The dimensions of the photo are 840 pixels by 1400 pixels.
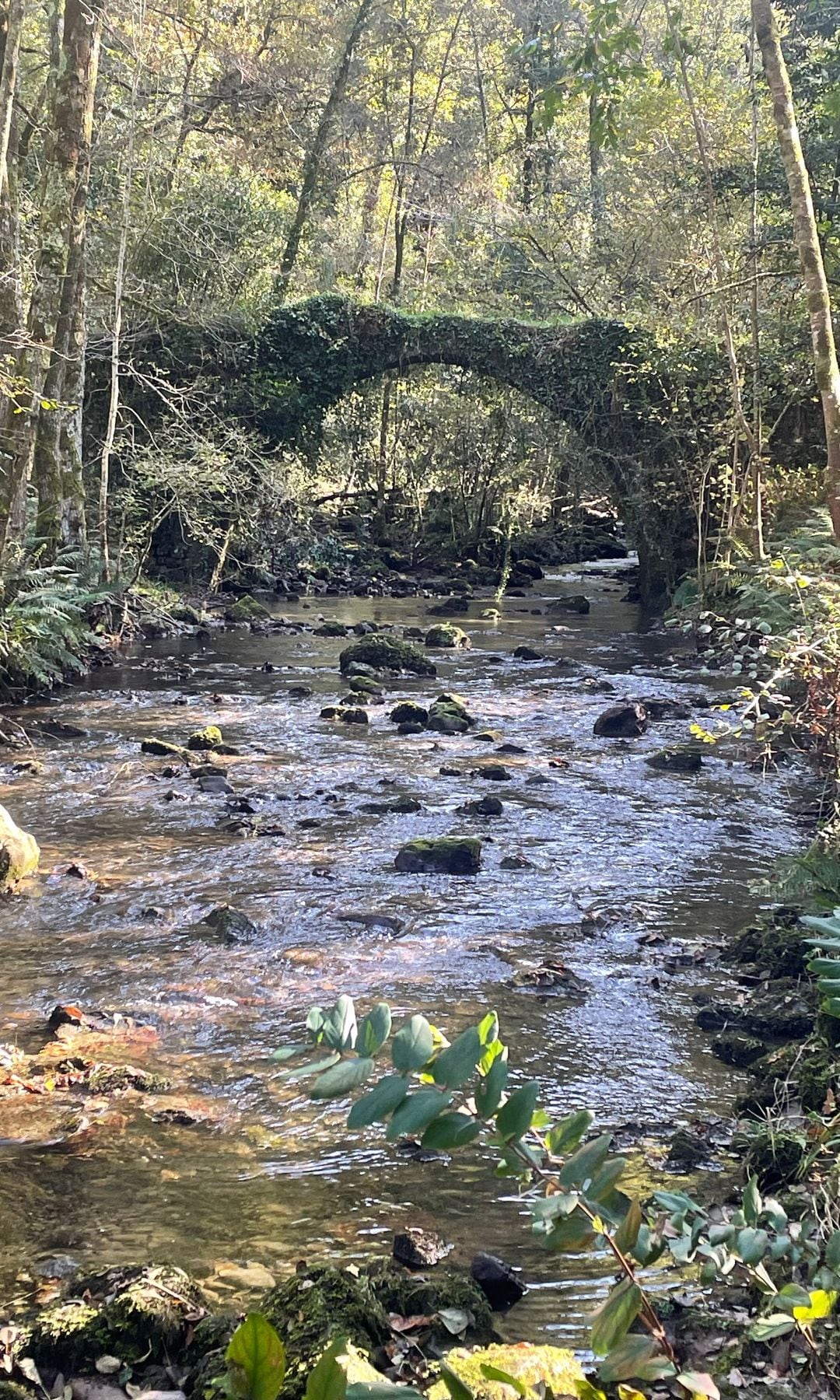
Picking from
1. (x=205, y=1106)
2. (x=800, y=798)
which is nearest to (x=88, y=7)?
(x=800, y=798)

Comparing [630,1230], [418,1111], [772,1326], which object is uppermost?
[418,1111]

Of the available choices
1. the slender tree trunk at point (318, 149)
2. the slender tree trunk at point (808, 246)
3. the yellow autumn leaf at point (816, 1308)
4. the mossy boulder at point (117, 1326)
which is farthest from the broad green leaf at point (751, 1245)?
the slender tree trunk at point (318, 149)

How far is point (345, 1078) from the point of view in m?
1.65

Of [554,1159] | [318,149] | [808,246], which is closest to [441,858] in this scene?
[808,246]

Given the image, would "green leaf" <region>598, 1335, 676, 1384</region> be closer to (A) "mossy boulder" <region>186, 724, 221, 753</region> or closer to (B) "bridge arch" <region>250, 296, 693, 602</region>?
(A) "mossy boulder" <region>186, 724, 221, 753</region>

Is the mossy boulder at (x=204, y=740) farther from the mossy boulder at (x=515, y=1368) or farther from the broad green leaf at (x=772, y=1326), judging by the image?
the broad green leaf at (x=772, y=1326)

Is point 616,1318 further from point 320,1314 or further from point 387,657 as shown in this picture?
point 387,657

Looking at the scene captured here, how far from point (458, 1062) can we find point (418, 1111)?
0.09 metres

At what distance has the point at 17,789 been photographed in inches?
365

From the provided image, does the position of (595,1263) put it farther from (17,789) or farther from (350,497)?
(350,497)

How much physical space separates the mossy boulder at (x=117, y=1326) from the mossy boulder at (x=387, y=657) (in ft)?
39.7

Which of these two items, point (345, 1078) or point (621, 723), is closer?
point (345, 1078)

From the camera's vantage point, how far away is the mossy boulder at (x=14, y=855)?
270 inches

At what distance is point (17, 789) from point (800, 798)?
20.2 feet
